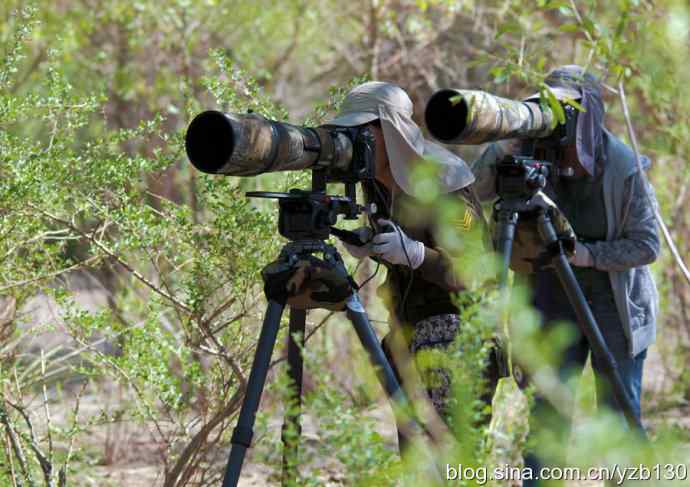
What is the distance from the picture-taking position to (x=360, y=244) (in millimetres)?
2588

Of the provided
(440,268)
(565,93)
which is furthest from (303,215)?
(565,93)

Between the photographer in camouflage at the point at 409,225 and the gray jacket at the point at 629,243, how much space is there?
566 millimetres

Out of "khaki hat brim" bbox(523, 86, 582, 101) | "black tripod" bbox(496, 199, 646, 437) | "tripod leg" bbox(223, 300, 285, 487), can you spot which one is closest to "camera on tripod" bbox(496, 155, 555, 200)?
"black tripod" bbox(496, 199, 646, 437)

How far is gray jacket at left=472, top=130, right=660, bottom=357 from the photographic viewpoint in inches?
127

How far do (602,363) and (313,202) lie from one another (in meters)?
1.05

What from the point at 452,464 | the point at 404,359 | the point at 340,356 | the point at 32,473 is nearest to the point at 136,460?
the point at 340,356

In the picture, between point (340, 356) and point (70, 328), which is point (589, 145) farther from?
point (340, 356)

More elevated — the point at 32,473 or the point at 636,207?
the point at 636,207

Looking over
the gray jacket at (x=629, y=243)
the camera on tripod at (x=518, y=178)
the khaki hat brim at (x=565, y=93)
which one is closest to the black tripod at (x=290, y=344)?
the camera on tripod at (x=518, y=178)

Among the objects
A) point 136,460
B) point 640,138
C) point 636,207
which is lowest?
point 136,460

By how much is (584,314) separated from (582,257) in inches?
11.7

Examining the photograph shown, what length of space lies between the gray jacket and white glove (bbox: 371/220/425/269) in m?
0.80

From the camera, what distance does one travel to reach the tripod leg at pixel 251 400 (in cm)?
222

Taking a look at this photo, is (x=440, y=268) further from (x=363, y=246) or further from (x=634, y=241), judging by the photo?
(x=634, y=241)
